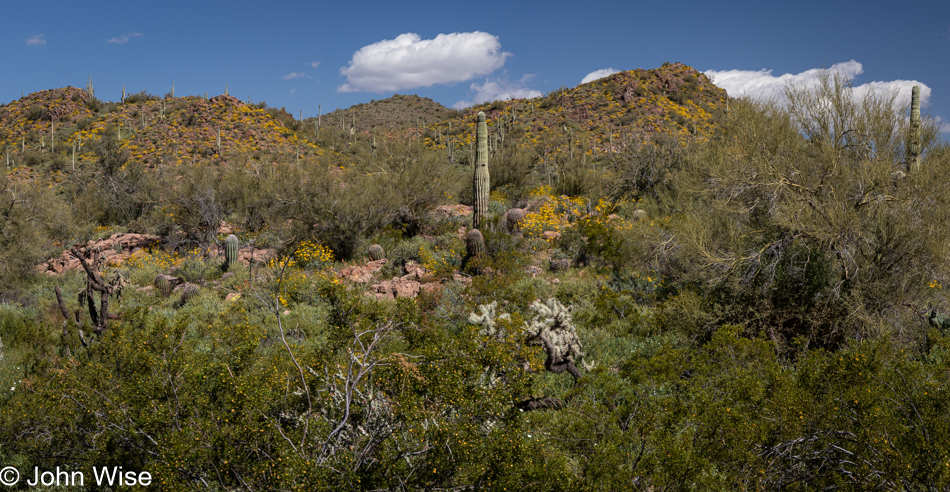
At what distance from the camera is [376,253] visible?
1233 cm

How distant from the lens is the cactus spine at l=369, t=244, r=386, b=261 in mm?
12318

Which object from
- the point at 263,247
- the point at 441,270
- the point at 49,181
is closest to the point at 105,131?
the point at 49,181

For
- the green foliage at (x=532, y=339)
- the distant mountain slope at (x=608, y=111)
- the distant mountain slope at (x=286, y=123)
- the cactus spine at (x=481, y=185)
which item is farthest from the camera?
the distant mountain slope at (x=608, y=111)

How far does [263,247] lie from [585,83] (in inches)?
1471

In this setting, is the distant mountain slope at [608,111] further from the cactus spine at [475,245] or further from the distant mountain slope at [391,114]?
the cactus spine at [475,245]

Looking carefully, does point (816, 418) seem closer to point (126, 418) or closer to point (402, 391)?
point (402, 391)

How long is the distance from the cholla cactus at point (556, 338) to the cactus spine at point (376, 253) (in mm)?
6251

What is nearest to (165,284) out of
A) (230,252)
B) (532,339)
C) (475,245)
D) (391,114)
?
(230,252)

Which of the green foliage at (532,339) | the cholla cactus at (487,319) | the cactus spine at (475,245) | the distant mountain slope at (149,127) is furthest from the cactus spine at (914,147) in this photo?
the distant mountain slope at (149,127)

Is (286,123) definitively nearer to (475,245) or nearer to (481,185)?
(481,185)

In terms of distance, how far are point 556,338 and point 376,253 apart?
22.2 feet

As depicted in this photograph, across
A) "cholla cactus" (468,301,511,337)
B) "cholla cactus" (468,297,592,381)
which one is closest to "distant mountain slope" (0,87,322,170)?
"cholla cactus" (468,301,511,337)

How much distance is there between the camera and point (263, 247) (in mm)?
13336

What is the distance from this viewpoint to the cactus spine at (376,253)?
12.3 meters
